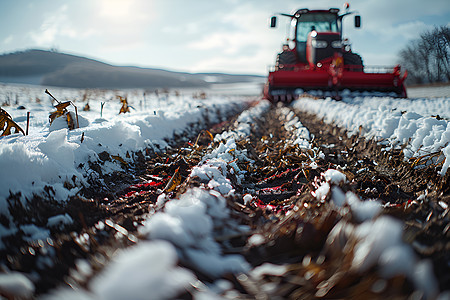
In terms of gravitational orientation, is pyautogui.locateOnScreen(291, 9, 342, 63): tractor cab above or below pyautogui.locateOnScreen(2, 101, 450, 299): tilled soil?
above

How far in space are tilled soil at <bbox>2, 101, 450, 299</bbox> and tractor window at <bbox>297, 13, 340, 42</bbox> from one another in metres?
8.99

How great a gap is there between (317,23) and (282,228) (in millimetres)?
10692

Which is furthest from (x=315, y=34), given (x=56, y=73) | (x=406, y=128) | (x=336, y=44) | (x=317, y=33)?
(x=56, y=73)

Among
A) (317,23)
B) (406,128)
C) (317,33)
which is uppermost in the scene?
(317,23)

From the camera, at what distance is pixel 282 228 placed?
109cm

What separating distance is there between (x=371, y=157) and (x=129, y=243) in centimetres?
250

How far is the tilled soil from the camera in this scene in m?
0.79

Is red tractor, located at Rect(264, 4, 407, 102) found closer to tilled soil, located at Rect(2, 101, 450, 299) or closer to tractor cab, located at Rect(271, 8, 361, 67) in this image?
tractor cab, located at Rect(271, 8, 361, 67)

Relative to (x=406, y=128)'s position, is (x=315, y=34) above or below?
above

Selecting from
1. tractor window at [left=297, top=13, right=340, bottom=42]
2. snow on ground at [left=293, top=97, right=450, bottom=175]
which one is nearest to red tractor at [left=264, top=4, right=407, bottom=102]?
tractor window at [left=297, top=13, right=340, bottom=42]

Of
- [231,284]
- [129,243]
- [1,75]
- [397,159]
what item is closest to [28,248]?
[129,243]

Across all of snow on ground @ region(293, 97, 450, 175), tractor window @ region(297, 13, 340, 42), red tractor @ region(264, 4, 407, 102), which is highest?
tractor window @ region(297, 13, 340, 42)

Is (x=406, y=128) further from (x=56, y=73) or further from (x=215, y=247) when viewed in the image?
(x=56, y=73)

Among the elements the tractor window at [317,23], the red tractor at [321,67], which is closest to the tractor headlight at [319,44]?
the red tractor at [321,67]
